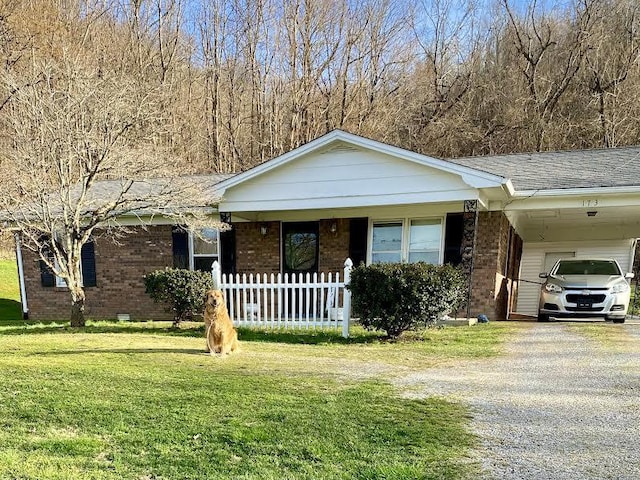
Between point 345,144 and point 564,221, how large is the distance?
7.52m

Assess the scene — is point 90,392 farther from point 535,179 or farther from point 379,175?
point 535,179

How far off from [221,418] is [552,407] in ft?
9.51

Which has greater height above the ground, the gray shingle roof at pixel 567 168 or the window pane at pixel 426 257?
the gray shingle roof at pixel 567 168

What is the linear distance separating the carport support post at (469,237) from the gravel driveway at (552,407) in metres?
2.72

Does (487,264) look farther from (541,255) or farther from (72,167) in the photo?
(72,167)

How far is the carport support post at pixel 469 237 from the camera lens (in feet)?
28.8

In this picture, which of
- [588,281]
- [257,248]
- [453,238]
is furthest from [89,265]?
→ [588,281]

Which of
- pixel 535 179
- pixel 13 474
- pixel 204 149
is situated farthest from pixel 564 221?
pixel 204 149

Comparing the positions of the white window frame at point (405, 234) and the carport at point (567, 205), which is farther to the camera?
the white window frame at point (405, 234)

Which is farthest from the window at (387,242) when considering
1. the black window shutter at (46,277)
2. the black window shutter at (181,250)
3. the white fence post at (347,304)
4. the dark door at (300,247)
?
the black window shutter at (46,277)

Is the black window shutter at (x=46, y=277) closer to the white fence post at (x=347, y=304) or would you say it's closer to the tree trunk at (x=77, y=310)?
the tree trunk at (x=77, y=310)

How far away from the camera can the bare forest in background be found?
19.3 m

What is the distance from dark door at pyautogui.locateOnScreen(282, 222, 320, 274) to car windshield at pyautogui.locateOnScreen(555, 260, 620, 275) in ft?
20.0

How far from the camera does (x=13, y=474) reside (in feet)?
8.38
